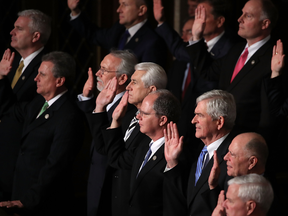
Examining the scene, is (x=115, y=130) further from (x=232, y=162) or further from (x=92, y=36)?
(x=92, y=36)

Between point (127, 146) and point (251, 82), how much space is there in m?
0.95

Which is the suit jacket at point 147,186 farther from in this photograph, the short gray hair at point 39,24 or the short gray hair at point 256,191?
the short gray hair at point 39,24

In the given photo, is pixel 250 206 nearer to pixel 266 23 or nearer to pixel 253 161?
pixel 253 161

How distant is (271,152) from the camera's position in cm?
333

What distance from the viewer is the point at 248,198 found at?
2346 mm

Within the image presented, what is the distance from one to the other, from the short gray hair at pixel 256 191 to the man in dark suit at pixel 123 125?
3.33 ft

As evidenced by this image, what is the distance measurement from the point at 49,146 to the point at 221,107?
129cm

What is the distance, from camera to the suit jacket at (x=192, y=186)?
270cm

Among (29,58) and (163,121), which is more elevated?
(29,58)

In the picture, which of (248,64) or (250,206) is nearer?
(250,206)

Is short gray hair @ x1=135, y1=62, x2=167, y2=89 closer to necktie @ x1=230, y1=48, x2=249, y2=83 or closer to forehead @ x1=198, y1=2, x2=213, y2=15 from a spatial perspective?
necktie @ x1=230, y1=48, x2=249, y2=83

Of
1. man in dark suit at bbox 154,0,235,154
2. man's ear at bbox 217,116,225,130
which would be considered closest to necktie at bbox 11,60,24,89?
man in dark suit at bbox 154,0,235,154

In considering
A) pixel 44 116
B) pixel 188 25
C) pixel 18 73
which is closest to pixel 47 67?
pixel 44 116

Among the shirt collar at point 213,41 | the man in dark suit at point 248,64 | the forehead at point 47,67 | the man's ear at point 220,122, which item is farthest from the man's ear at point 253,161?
the forehead at point 47,67
